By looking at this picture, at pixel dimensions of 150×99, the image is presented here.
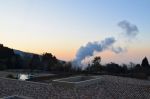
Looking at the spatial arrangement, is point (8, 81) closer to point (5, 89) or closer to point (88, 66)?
point (5, 89)

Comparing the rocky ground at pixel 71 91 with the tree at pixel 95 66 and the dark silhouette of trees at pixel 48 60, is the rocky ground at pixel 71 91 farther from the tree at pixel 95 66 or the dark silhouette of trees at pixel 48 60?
the dark silhouette of trees at pixel 48 60

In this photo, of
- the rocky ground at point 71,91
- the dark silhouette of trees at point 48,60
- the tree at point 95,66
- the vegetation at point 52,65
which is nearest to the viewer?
the rocky ground at point 71,91

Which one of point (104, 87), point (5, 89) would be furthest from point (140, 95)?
point (5, 89)

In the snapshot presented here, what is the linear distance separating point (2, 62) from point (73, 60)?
655 centimetres

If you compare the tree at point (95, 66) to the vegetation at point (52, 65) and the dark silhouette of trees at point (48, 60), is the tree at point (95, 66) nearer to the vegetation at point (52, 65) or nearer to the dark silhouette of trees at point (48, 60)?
the vegetation at point (52, 65)

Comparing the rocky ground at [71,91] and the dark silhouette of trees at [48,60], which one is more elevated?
the dark silhouette of trees at [48,60]

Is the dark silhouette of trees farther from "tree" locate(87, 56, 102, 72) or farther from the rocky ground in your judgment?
the rocky ground

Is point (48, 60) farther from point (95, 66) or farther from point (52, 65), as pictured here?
point (95, 66)

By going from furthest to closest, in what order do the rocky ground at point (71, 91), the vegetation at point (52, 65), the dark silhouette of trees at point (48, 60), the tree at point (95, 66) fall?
the dark silhouette of trees at point (48, 60) < the tree at point (95, 66) < the vegetation at point (52, 65) < the rocky ground at point (71, 91)

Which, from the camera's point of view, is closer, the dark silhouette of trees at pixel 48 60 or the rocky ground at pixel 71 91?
the rocky ground at pixel 71 91

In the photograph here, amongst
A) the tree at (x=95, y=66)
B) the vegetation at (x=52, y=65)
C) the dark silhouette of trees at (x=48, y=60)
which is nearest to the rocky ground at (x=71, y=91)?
the vegetation at (x=52, y=65)

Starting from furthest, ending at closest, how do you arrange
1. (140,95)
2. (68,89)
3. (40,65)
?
(40,65)
(68,89)
(140,95)

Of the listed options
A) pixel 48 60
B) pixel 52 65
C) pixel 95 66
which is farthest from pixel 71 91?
pixel 48 60

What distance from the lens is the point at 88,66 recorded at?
2166 centimetres
